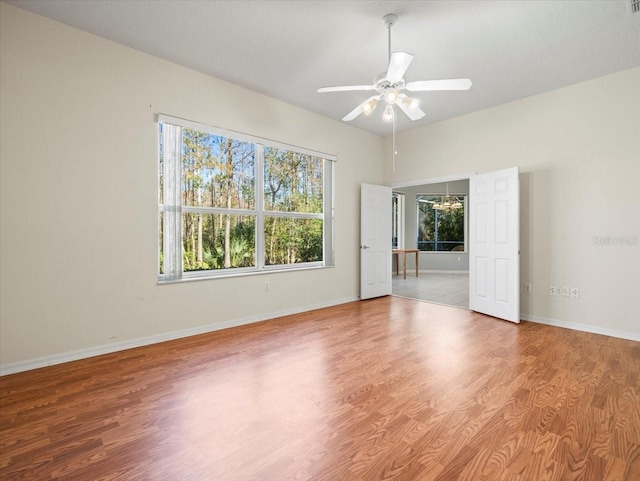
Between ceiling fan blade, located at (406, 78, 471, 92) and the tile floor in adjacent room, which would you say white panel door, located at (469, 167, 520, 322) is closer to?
the tile floor in adjacent room

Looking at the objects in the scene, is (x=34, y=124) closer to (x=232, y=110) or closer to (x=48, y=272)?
(x=48, y=272)

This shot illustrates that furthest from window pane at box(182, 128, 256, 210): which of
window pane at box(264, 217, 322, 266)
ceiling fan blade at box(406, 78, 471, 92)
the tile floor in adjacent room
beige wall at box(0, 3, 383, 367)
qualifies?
the tile floor in adjacent room

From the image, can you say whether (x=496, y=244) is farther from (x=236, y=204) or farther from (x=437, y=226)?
(x=437, y=226)

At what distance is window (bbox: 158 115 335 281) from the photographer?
340cm

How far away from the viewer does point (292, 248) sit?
4.74 meters

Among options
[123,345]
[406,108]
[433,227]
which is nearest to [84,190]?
[123,345]

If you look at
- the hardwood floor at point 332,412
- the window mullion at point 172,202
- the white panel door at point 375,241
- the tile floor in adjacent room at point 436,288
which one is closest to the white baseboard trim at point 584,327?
the hardwood floor at point 332,412

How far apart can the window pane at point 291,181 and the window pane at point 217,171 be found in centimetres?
28

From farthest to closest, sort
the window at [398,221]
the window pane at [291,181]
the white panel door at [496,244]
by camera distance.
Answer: the window at [398,221] < the window pane at [291,181] < the white panel door at [496,244]

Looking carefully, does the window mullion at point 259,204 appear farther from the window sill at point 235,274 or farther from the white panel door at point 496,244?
the white panel door at point 496,244

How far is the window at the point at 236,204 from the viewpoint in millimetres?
3404

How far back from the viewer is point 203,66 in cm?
344

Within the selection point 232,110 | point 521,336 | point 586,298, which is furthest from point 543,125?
point 232,110

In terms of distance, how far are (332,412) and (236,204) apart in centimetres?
283
